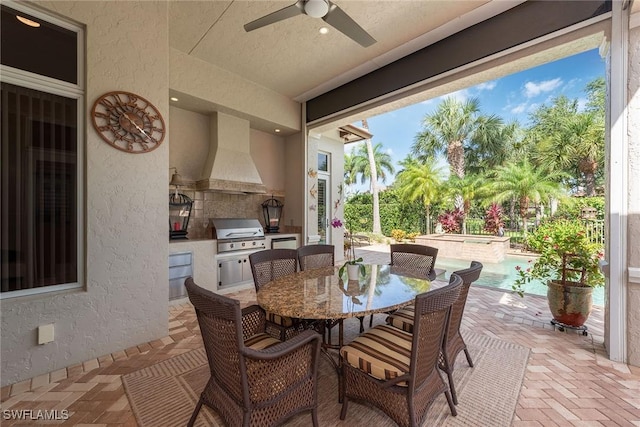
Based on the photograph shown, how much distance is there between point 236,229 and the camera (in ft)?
14.2

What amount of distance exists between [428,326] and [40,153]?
320 centimetres

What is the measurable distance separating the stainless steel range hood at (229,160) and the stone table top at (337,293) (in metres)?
2.58

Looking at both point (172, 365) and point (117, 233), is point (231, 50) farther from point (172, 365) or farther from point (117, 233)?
point (172, 365)

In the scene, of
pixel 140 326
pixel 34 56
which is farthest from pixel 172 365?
pixel 34 56

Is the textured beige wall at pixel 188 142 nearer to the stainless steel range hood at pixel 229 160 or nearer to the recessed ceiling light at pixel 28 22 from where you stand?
the stainless steel range hood at pixel 229 160

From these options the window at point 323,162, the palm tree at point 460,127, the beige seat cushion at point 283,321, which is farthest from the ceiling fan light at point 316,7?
the palm tree at point 460,127

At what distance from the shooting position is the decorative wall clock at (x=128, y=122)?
2.38m

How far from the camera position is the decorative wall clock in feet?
7.82

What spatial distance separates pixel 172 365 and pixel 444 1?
14.2 ft

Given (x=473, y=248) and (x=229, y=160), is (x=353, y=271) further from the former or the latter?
(x=473, y=248)

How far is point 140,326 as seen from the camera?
2.56 meters

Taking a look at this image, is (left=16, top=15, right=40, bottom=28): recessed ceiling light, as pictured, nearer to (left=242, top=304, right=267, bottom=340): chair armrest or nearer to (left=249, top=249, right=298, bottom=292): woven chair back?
(left=249, top=249, right=298, bottom=292): woven chair back

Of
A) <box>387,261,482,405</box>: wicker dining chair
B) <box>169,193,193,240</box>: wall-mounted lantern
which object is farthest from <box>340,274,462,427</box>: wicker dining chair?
<box>169,193,193,240</box>: wall-mounted lantern

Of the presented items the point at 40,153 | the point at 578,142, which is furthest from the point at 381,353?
the point at 578,142
